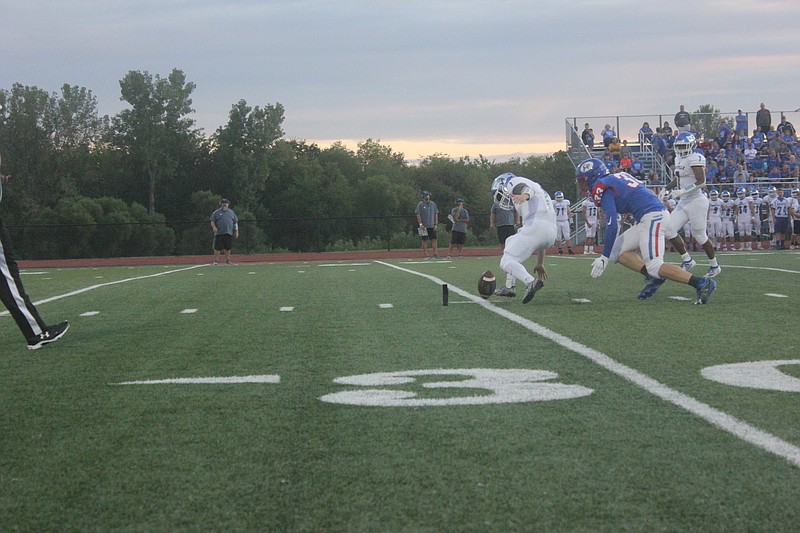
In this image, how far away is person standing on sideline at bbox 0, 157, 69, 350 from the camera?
25.5 ft

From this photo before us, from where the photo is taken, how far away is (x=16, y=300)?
7836 millimetres

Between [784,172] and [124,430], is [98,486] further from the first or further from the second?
[784,172]

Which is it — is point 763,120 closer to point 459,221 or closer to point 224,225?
point 459,221

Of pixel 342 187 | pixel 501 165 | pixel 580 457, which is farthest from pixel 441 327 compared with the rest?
pixel 501 165

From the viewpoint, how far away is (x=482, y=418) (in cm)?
467

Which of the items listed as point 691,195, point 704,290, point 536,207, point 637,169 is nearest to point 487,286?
point 536,207

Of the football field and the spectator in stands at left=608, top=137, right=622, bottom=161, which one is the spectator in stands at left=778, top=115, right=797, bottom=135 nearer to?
the spectator in stands at left=608, top=137, right=622, bottom=161

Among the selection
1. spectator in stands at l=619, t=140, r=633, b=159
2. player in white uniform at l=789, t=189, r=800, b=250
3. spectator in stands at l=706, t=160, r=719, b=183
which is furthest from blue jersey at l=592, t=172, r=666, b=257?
spectator in stands at l=619, t=140, r=633, b=159

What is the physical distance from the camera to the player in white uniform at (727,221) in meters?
32.0

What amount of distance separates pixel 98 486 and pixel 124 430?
100 cm

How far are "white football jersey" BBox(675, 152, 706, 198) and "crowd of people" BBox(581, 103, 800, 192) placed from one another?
66.9 feet

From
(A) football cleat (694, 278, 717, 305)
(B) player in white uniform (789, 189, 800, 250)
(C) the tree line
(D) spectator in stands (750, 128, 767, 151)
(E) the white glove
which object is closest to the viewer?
(E) the white glove

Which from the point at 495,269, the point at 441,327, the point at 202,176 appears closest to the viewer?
the point at 441,327

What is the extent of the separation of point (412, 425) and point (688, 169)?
11.0 m
